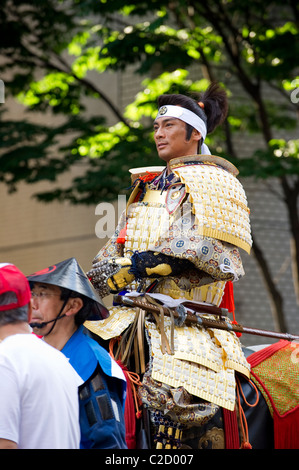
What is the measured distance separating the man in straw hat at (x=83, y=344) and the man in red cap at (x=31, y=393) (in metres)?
0.32

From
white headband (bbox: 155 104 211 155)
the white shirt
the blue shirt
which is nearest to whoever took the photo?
the white shirt

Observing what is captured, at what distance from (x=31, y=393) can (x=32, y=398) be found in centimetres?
2

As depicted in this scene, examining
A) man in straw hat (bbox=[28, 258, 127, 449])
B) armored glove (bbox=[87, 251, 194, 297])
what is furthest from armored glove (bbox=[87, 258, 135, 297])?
man in straw hat (bbox=[28, 258, 127, 449])

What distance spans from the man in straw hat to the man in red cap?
320 millimetres

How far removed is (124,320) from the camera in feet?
15.3

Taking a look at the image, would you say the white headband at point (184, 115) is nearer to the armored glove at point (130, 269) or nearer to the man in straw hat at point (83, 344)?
the armored glove at point (130, 269)

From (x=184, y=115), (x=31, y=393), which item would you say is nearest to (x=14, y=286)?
(x=31, y=393)

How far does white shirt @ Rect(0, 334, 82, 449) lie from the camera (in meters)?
2.90

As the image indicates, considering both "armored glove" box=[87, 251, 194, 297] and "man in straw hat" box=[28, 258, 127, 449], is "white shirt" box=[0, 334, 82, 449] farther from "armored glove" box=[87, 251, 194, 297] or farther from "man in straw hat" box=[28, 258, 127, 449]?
"armored glove" box=[87, 251, 194, 297]

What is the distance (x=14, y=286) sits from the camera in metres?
3.15

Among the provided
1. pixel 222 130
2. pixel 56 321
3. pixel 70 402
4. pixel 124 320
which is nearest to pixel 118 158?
pixel 222 130

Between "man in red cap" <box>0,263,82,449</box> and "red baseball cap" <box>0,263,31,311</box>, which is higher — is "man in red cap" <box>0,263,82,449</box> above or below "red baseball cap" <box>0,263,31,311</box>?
below

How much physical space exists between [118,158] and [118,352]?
21.0 feet

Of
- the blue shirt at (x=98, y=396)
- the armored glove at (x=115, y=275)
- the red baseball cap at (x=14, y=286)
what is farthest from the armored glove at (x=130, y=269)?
the red baseball cap at (x=14, y=286)
